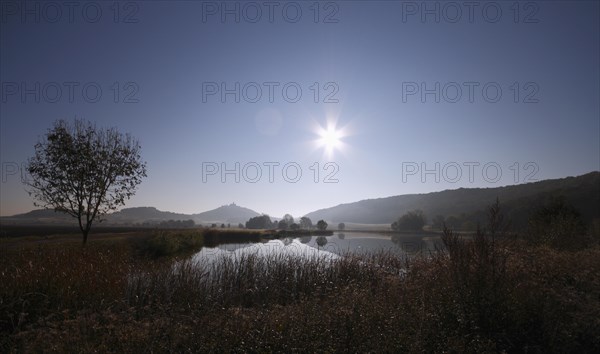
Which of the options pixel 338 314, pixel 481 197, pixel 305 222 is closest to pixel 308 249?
pixel 338 314

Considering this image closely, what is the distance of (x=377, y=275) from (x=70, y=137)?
20.0 meters

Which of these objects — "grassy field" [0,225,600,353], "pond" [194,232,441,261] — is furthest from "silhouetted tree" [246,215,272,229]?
"grassy field" [0,225,600,353]

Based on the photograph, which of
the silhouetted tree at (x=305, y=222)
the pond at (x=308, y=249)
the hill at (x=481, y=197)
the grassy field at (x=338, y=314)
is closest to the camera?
the grassy field at (x=338, y=314)

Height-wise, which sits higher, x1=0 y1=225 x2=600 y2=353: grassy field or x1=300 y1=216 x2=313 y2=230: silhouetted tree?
x1=0 y1=225 x2=600 y2=353: grassy field

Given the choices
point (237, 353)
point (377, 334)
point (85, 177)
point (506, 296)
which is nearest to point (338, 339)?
point (377, 334)

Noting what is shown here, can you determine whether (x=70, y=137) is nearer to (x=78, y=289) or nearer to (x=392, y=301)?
(x=78, y=289)

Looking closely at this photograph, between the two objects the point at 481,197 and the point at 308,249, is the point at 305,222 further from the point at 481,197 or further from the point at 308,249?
the point at 308,249

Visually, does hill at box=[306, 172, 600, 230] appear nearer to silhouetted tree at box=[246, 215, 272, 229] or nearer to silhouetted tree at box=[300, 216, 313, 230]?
silhouetted tree at box=[300, 216, 313, 230]

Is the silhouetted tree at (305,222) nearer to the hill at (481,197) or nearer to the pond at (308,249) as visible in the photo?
the hill at (481,197)

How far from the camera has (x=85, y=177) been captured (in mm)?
19547

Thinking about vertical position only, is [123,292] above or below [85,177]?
below

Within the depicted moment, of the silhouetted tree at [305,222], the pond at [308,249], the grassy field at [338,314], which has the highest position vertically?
the grassy field at [338,314]

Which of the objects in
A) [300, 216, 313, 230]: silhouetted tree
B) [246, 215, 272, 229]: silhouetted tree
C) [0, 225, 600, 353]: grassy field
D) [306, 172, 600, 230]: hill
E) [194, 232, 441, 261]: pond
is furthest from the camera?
[300, 216, 313, 230]: silhouetted tree

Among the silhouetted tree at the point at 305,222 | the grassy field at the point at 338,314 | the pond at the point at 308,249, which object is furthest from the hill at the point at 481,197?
the grassy field at the point at 338,314
